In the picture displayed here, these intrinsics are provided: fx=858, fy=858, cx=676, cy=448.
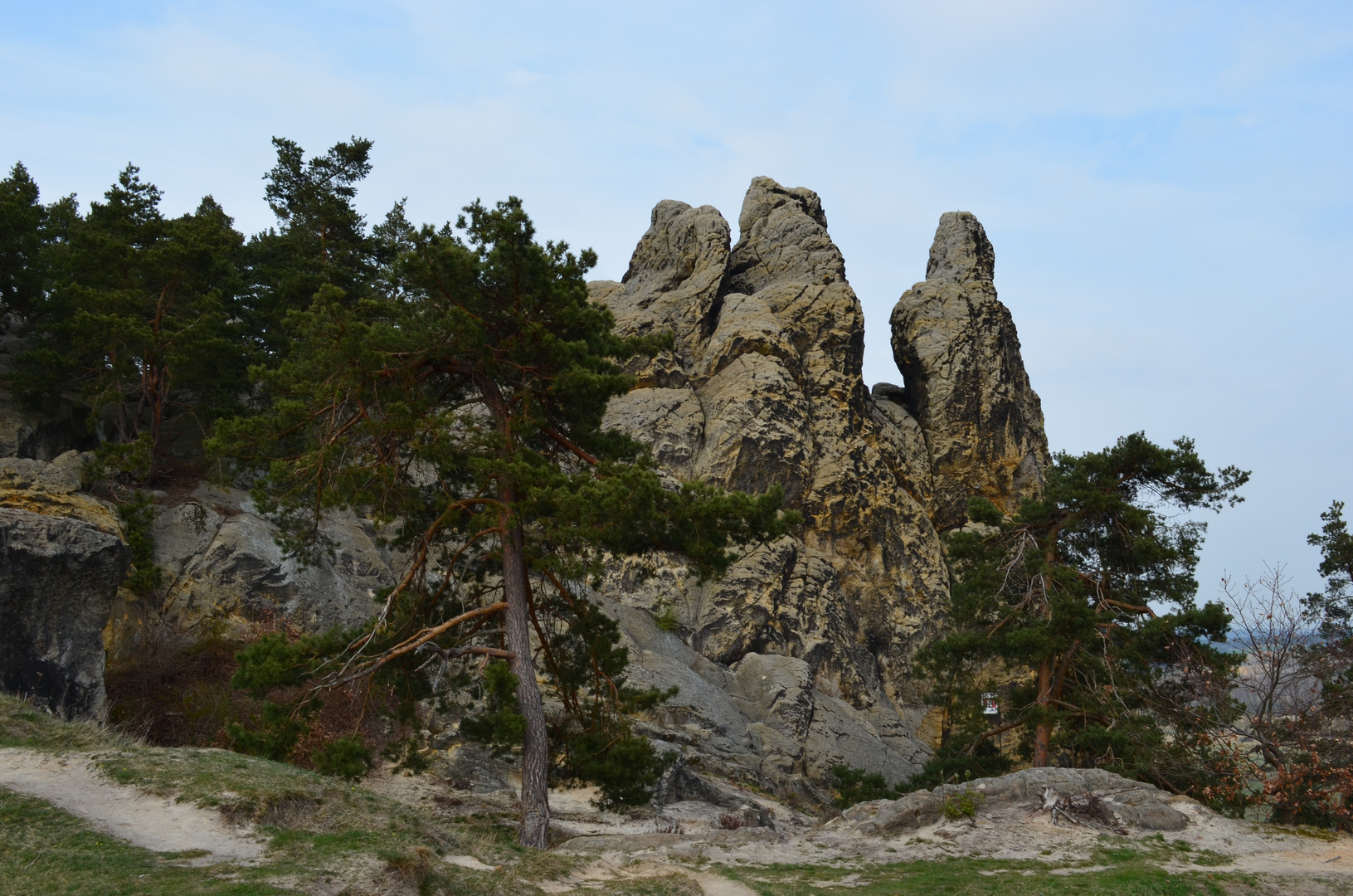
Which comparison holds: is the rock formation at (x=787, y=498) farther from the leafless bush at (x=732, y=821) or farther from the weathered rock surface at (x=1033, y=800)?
the weathered rock surface at (x=1033, y=800)

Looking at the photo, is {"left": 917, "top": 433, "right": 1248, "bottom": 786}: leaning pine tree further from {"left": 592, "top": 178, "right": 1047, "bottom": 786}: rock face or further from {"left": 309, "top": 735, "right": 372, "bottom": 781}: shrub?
{"left": 309, "top": 735, "right": 372, "bottom": 781}: shrub

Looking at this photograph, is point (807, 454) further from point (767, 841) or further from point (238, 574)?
point (767, 841)

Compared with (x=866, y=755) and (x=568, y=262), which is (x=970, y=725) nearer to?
(x=866, y=755)

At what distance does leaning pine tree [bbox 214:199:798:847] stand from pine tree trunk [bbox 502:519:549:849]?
0.09 ft

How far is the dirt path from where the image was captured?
9.59 meters

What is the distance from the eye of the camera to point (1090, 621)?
20.5 metres

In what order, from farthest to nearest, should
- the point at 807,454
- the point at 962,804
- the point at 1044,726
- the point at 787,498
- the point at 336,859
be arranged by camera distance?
the point at 807,454, the point at 787,498, the point at 1044,726, the point at 962,804, the point at 336,859

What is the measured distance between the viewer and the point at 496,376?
55.6 feet

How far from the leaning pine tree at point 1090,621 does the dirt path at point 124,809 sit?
17.0 metres

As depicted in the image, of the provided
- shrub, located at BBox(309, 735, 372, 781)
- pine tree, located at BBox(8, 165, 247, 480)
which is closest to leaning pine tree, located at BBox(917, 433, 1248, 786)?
shrub, located at BBox(309, 735, 372, 781)

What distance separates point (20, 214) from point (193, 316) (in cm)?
728

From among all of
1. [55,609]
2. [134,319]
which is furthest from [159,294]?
[55,609]

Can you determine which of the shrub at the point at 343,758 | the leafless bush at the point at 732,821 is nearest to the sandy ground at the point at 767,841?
the leafless bush at the point at 732,821

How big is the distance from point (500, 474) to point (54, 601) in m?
11.6
